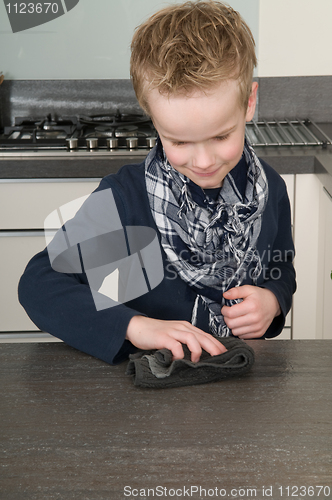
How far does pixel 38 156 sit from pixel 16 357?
111cm

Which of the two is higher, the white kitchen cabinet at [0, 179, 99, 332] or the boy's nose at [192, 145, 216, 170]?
the boy's nose at [192, 145, 216, 170]

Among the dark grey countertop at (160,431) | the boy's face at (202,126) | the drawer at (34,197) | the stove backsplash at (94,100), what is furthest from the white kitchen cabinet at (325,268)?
the dark grey countertop at (160,431)

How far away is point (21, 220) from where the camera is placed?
1.80m

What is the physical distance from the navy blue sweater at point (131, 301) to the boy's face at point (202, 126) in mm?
239

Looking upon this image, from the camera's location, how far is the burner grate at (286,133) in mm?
1776

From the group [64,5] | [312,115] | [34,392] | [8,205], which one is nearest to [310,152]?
[312,115]

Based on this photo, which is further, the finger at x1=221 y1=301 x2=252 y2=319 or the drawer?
the drawer

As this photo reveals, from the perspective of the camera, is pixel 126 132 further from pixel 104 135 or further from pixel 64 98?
pixel 64 98

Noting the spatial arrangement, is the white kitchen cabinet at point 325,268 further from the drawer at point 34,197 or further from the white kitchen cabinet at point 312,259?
the drawer at point 34,197

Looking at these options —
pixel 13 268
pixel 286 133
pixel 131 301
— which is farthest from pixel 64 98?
pixel 131 301

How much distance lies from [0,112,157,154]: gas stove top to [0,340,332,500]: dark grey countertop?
1.19 m

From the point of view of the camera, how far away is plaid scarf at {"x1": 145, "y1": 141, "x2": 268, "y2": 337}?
0.96 m

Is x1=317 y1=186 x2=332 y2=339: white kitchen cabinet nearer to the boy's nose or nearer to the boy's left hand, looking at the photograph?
the boy's left hand

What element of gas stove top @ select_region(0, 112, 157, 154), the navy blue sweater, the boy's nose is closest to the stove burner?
gas stove top @ select_region(0, 112, 157, 154)
